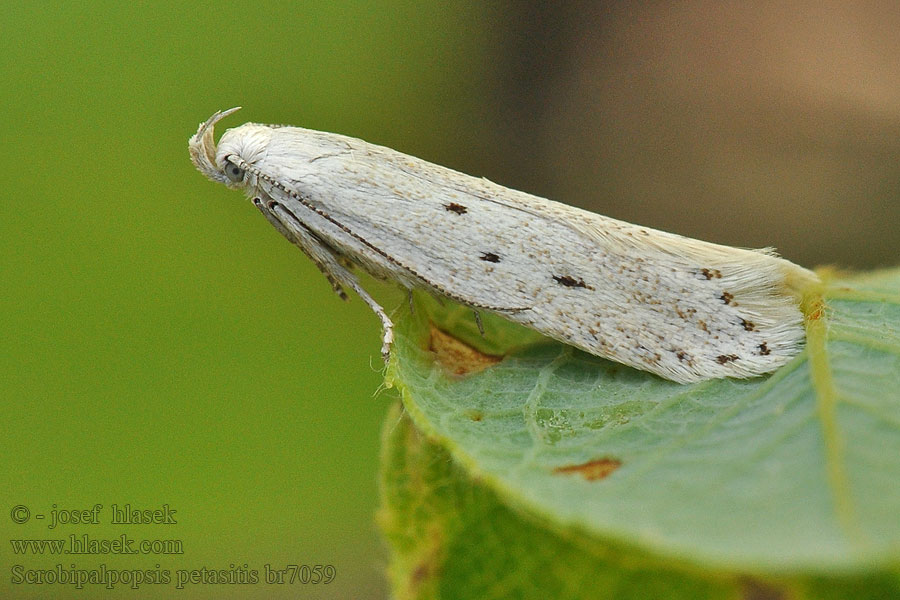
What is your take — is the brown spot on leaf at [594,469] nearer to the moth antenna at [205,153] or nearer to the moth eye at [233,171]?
the moth eye at [233,171]

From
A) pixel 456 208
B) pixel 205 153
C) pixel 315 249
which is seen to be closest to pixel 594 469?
pixel 456 208

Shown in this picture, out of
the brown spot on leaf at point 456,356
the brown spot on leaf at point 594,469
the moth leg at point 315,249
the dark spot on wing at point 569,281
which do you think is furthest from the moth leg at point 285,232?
the brown spot on leaf at point 594,469

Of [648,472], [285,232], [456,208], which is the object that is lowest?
[648,472]

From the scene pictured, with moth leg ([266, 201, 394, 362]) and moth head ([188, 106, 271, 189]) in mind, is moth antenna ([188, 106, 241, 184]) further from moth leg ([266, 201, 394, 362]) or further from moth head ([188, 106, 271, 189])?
moth leg ([266, 201, 394, 362])

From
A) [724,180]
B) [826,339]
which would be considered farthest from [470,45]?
[826,339]

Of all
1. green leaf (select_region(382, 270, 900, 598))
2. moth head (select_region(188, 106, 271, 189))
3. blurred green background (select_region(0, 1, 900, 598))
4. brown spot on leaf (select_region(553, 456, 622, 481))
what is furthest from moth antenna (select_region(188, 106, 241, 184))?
brown spot on leaf (select_region(553, 456, 622, 481))

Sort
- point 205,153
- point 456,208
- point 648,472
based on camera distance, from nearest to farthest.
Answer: point 648,472, point 456,208, point 205,153

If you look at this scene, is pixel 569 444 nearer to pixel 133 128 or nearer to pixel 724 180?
pixel 133 128

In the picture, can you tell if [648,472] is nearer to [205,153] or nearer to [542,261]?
[542,261]
